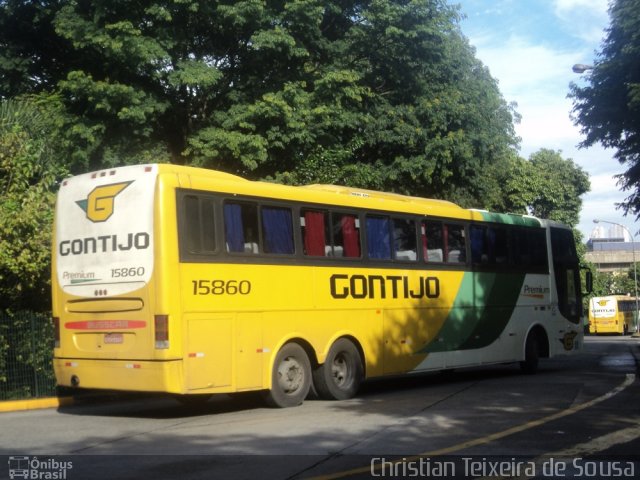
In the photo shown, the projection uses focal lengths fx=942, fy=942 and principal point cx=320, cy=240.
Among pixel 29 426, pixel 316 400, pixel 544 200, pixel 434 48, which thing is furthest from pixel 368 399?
pixel 544 200

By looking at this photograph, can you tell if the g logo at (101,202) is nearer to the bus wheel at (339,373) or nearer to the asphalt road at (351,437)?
the asphalt road at (351,437)

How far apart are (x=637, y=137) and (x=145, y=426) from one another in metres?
22.3

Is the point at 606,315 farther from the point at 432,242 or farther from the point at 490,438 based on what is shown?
the point at 490,438

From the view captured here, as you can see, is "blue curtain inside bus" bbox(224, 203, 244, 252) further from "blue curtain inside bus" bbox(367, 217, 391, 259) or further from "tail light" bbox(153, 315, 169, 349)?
"blue curtain inside bus" bbox(367, 217, 391, 259)

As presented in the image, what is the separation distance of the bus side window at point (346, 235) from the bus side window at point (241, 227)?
1985mm

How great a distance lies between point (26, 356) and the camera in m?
16.4

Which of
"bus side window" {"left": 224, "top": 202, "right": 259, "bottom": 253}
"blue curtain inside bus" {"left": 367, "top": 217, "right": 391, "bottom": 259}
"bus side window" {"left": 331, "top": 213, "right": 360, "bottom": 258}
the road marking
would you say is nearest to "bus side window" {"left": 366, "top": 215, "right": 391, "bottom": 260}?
"blue curtain inside bus" {"left": 367, "top": 217, "right": 391, "bottom": 259}

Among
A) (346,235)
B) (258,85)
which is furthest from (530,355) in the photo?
(258,85)

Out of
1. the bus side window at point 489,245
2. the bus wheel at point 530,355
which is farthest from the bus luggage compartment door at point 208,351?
the bus wheel at point 530,355

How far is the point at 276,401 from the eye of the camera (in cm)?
1407

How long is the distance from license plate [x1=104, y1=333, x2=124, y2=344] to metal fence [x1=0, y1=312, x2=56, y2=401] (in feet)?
12.1

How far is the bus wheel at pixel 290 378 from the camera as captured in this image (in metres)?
14.1

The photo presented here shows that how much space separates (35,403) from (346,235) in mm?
5983

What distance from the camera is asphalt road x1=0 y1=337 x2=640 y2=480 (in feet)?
27.9
